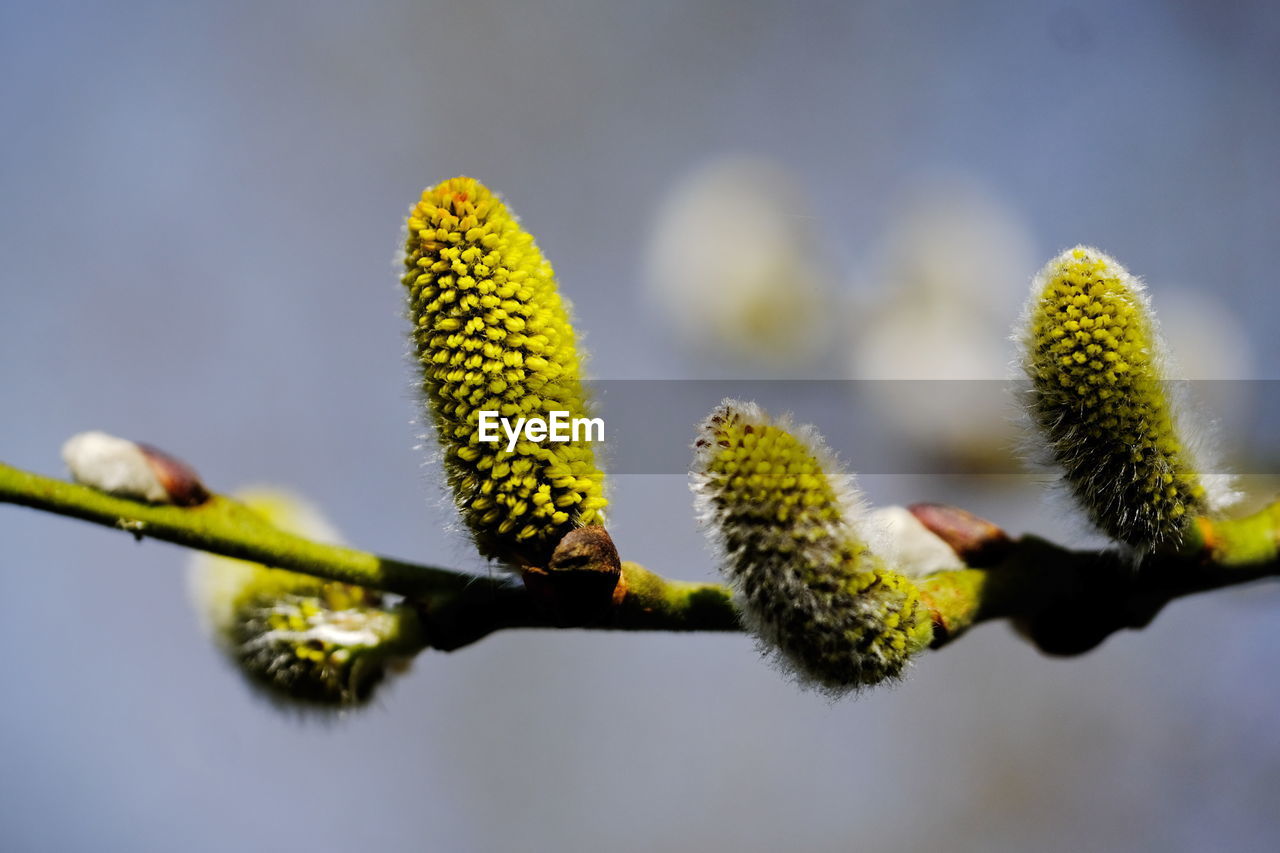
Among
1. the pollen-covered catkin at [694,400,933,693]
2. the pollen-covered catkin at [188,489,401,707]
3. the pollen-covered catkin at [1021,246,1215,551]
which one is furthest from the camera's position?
the pollen-covered catkin at [188,489,401,707]

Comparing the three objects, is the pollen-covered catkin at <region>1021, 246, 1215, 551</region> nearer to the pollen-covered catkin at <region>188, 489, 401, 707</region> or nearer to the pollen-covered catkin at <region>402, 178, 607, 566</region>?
the pollen-covered catkin at <region>402, 178, 607, 566</region>

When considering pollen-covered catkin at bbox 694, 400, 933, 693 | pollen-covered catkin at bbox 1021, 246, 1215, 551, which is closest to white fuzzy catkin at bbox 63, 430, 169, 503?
pollen-covered catkin at bbox 694, 400, 933, 693

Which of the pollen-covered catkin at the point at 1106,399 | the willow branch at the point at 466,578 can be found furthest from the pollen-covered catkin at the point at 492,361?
the pollen-covered catkin at the point at 1106,399

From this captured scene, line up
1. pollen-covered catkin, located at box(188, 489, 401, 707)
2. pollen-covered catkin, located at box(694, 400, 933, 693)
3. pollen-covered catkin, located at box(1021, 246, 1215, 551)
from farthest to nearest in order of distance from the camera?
1. pollen-covered catkin, located at box(188, 489, 401, 707)
2. pollen-covered catkin, located at box(1021, 246, 1215, 551)
3. pollen-covered catkin, located at box(694, 400, 933, 693)

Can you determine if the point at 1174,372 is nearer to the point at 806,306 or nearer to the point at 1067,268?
the point at 1067,268

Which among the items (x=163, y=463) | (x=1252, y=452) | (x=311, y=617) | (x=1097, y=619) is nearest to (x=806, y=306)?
(x=1252, y=452)

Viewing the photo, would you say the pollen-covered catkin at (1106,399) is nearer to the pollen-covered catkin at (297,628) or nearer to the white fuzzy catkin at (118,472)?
the pollen-covered catkin at (297,628)

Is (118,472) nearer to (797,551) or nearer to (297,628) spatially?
(297,628)
